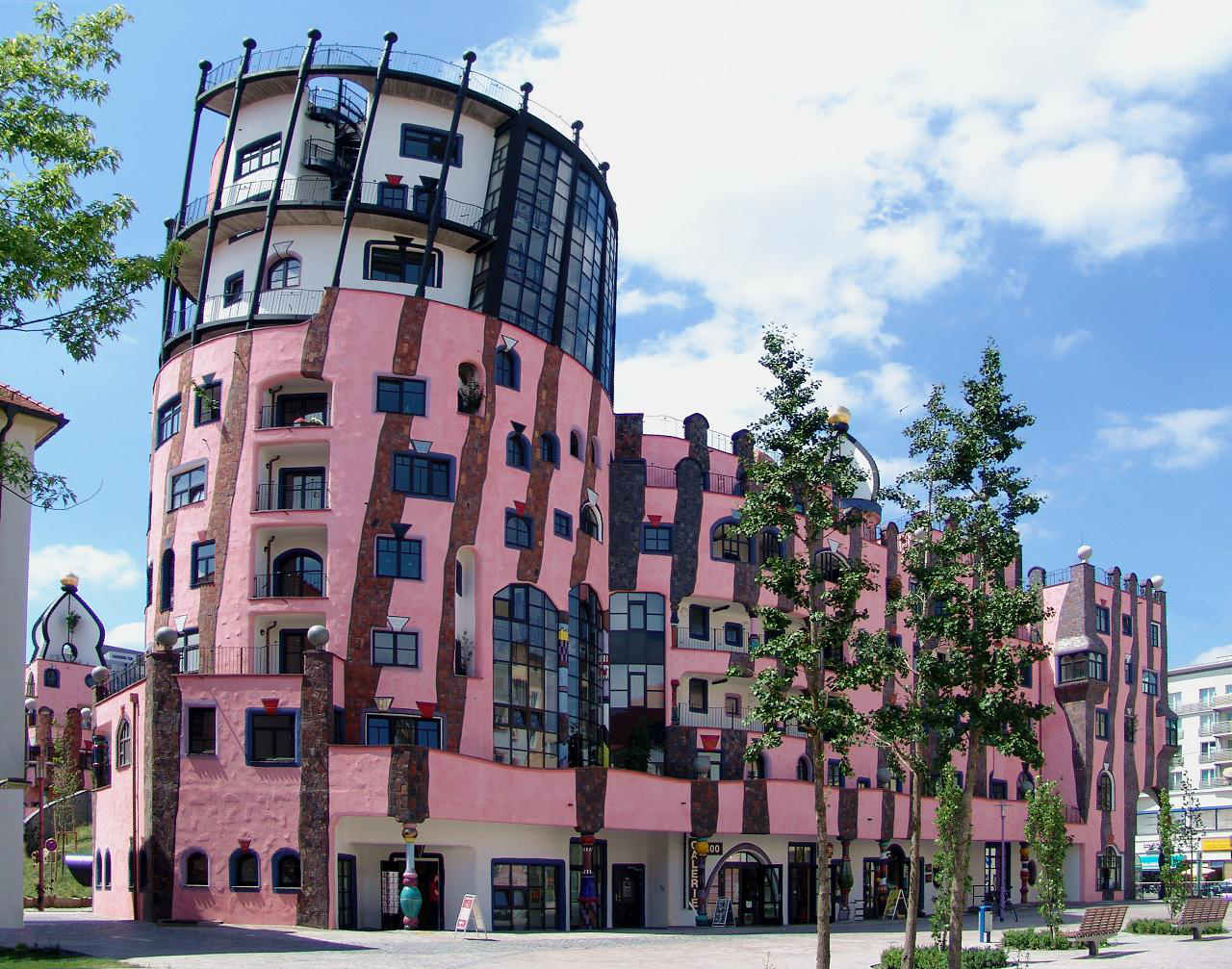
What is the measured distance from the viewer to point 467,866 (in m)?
47.1

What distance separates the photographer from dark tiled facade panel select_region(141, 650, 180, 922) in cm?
4266

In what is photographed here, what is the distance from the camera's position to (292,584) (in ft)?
165

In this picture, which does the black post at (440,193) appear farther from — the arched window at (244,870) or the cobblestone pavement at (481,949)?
the cobblestone pavement at (481,949)

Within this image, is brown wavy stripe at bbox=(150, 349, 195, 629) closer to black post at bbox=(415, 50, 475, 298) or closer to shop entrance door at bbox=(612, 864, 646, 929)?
black post at bbox=(415, 50, 475, 298)

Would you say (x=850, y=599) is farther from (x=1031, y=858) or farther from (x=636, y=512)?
(x=1031, y=858)

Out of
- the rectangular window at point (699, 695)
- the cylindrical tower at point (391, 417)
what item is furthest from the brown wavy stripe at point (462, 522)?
the rectangular window at point (699, 695)

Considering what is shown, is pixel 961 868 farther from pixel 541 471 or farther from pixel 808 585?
pixel 541 471

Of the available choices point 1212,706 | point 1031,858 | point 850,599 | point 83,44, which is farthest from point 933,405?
point 1212,706

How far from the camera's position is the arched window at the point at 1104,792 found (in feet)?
256

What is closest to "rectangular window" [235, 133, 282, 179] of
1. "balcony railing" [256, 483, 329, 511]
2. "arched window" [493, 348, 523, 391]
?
"arched window" [493, 348, 523, 391]

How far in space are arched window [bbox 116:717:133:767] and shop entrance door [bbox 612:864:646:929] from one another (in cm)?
1869

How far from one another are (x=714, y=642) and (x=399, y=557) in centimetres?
1705

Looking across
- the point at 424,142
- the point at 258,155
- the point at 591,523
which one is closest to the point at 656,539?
the point at 591,523

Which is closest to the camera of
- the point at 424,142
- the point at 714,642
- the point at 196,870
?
the point at 196,870
